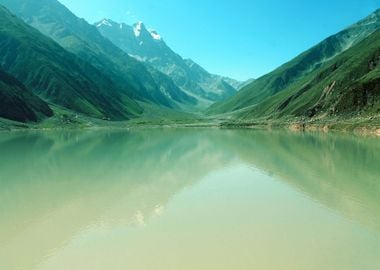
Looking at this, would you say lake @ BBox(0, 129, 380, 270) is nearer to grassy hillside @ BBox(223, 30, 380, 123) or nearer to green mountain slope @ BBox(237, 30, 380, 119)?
grassy hillside @ BBox(223, 30, 380, 123)

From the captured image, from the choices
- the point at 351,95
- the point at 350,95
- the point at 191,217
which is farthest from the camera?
the point at 350,95

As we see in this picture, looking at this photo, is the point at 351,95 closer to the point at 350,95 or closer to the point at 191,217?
the point at 350,95

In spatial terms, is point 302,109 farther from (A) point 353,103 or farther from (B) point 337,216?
(B) point 337,216

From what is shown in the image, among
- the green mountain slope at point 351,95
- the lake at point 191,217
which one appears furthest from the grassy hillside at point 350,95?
the lake at point 191,217

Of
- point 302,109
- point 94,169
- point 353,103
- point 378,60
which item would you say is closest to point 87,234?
point 94,169

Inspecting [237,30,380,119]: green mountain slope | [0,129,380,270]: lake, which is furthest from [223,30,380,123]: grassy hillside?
[0,129,380,270]: lake

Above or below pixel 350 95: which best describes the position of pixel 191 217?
below

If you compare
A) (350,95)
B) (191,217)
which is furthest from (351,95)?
(191,217)

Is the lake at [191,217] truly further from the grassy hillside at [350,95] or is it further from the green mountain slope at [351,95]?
the green mountain slope at [351,95]
